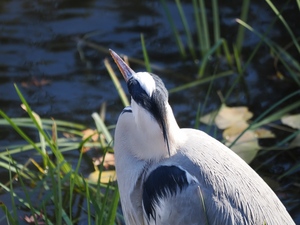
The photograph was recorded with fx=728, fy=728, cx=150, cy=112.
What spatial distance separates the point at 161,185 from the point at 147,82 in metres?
0.35

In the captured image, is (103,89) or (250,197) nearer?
(250,197)

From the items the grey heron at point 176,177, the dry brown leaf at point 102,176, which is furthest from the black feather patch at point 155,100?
the dry brown leaf at point 102,176

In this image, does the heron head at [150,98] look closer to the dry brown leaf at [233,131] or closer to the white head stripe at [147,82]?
the white head stripe at [147,82]

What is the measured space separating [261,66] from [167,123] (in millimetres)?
2008

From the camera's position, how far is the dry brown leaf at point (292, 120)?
3566 mm

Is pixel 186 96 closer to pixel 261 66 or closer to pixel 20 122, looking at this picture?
pixel 261 66

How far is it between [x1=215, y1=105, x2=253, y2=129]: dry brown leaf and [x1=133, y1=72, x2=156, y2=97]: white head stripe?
133 cm

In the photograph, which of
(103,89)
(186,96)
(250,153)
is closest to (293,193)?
(250,153)

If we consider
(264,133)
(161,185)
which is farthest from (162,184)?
(264,133)

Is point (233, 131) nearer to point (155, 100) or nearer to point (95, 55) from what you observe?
point (95, 55)

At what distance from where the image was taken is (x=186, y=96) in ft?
13.0

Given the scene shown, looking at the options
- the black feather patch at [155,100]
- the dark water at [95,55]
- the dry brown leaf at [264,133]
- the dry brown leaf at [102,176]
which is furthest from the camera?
the dark water at [95,55]

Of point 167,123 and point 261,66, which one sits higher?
point 167,123

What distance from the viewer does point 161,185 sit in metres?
2.39
